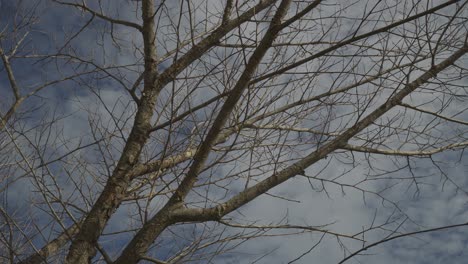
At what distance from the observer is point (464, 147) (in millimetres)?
2764

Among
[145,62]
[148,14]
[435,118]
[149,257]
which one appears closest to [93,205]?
[149,257]

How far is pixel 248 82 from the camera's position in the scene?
2.03m

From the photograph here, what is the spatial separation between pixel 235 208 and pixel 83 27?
216cm

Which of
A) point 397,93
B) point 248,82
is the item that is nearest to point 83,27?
point 248,82

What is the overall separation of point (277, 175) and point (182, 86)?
1.05m

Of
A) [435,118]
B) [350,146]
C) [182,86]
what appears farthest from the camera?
[182,86]

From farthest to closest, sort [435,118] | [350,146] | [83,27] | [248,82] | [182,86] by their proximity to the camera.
→ [83,27] → [182,86] → [435,118] → [350,146] → [248,82]

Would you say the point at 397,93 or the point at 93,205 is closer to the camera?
the point at 397,93

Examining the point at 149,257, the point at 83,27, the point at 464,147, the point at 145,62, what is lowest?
the point at 149,257

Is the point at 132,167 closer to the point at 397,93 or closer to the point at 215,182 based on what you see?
the point at 215,182

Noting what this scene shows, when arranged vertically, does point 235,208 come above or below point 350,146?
below

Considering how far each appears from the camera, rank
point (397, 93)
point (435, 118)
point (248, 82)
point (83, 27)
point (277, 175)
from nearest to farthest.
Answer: point (248, 82)
point (277, 175)
point (397, 93)
point (435, 118)
point (83, 27)

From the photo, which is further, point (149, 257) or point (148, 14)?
point (148, 14)

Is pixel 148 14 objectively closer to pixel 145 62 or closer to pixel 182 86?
pixel 145 62
